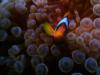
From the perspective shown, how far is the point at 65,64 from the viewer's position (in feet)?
4.32

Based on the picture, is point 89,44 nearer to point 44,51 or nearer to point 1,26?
point 44,51

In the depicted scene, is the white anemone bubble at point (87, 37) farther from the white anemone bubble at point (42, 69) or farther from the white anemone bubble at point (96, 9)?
the white anemone bubble at point (42, 69)

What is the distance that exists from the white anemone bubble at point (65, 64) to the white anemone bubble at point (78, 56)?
0.03m

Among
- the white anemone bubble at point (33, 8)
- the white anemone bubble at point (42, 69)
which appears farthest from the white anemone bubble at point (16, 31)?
the white anemone bubble at point (42, 69)

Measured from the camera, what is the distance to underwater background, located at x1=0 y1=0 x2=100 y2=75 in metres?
1.35

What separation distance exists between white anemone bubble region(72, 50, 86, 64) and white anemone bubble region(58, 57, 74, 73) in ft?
0.10

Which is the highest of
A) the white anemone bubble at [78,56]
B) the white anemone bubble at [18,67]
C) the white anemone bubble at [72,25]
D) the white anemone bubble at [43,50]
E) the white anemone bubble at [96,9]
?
the white anemone bubble at [96,9]

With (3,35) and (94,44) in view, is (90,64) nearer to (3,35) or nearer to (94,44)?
(94,44)

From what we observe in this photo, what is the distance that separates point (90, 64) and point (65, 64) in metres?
0.14

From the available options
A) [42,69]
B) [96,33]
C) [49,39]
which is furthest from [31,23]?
[96,33]

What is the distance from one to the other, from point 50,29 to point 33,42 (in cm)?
14

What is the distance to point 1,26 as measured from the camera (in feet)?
5.30

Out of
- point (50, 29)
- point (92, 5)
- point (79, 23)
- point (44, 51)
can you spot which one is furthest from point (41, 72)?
point (92, 5)

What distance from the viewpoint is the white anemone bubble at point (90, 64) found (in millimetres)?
1306
